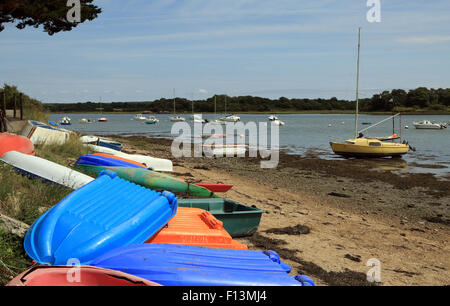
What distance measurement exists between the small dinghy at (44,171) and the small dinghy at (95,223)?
93.4 inches

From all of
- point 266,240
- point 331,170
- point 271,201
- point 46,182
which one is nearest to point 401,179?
point 331,170

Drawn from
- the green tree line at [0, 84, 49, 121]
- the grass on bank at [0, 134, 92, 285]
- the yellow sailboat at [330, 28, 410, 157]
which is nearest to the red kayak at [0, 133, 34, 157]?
the grass on bank at [0, 134, 92, 285]

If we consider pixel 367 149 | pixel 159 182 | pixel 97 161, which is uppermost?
pixel 97 161

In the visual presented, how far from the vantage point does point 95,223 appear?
4.65 meters

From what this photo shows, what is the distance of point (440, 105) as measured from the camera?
125 m

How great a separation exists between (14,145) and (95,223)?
6086 millimetres

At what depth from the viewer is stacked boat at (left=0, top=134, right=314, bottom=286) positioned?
11.5 feet

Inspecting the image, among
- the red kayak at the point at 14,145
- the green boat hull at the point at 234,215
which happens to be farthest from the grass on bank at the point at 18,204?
the green boat hull at the point at 234,215

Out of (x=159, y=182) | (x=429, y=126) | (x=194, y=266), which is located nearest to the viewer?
(x=194, y=266)

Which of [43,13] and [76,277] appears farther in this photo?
[43,13]

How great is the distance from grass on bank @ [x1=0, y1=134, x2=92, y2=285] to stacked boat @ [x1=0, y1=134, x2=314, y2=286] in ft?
0.82

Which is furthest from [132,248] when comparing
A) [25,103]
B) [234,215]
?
[25,103]

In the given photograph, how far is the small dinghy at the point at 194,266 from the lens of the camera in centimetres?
365

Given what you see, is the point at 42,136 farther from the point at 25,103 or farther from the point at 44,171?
the point at 25,103
